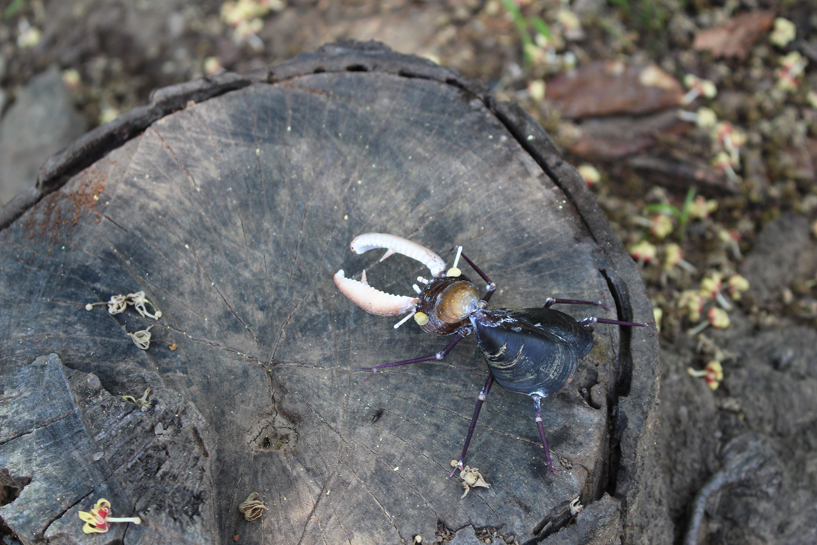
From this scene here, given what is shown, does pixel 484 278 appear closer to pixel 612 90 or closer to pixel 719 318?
pixel 719 318

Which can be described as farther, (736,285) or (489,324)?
(736,285)

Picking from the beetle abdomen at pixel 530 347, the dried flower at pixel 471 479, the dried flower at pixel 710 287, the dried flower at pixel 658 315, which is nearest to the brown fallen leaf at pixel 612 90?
the dried flower at pixel 710 287

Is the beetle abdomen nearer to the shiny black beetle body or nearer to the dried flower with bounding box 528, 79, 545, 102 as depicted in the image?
the shiny black beetle body

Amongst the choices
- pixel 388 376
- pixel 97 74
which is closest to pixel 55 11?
pixel 97 74

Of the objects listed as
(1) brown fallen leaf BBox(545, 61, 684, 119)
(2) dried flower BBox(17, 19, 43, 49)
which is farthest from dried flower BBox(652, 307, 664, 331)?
(2) dried flower BBox(17, 19, 43, 49)

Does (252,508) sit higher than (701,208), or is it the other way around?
(252,508)

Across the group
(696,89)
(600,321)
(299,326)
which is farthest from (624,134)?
(299,326)
